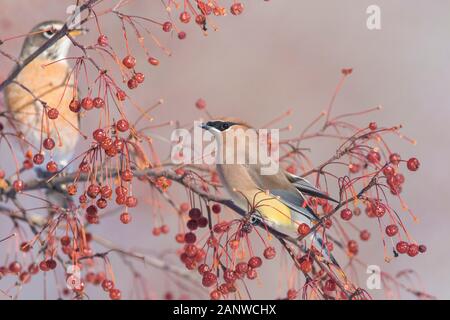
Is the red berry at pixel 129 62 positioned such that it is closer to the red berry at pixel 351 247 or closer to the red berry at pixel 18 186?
the red berry at pixel 18 186

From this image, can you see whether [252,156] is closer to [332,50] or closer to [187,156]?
[187,156]

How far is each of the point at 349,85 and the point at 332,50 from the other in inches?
13.1

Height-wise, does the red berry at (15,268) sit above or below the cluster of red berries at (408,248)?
above

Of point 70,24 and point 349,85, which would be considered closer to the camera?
point 70,24

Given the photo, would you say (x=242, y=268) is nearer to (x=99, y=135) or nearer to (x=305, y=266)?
(x=305, y=266)

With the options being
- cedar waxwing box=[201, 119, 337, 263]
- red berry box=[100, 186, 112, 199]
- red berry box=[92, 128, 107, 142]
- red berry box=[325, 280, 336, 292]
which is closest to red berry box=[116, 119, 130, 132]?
red berry box=[92, 128, 107, 142]

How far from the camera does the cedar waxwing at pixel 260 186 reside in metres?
2.61

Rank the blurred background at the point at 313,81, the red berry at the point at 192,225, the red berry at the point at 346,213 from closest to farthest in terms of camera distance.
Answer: the red berry at the point at 346,213
the red berry at the point at 192,225
the blurred background at the point at 313,81

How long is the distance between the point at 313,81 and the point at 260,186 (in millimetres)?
2862

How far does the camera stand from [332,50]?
5742mm

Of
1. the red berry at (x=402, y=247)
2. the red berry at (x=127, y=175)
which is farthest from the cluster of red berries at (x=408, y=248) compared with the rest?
the red berry at (x=127, y=175)

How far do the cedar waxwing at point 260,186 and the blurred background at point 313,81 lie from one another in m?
1.98

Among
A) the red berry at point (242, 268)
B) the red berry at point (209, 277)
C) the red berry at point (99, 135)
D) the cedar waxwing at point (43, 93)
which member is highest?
the cedar waxwing at point (43, 93)
